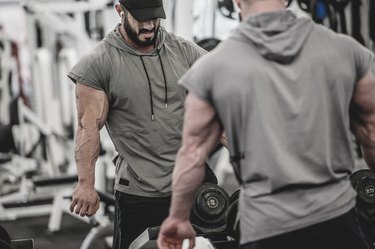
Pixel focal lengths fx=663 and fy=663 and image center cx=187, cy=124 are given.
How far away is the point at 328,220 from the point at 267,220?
0.52ft

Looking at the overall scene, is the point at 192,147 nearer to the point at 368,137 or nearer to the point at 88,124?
the point at 368,137

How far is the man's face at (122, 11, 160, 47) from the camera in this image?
2545mm

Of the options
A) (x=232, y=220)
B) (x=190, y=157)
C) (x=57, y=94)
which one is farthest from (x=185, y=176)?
(x=57, y=94)

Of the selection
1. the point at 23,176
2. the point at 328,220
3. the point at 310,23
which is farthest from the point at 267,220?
the point at 23,176

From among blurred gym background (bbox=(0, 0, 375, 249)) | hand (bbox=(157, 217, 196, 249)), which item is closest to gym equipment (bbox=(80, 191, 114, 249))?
blurred gym background (bbox=(0, 0, 375, 249))

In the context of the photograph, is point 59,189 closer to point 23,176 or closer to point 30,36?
point 23,176

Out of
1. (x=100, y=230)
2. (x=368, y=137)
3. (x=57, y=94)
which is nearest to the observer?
(x=368, y=137)

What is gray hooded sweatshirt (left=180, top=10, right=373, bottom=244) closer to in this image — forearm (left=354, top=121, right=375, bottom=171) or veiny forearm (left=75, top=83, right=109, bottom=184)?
forearm (left=354, top=121, right=375, bottom=171)

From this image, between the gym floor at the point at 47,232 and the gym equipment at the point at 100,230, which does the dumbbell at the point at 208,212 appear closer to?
the gym equipment at the point at 100,230

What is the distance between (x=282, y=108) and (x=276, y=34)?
0.19 meters

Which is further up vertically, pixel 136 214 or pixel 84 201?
pixel 84 201

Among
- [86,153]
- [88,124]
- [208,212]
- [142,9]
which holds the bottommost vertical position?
[208,212]

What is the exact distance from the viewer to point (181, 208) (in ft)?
5.80

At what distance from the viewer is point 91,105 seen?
2492 mm
